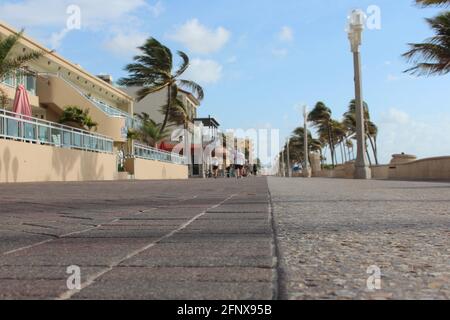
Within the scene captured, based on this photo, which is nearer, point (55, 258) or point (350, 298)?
point (350, 298)

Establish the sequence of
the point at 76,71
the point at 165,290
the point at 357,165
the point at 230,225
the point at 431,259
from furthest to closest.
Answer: the point at 76,71 → the point at 357,165 → the point at 230,225 → the point at 431,259 → the point at 165,290

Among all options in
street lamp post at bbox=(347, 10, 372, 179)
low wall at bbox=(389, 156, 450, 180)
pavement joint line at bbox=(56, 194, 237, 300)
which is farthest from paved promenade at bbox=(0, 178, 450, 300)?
street lamp post at bbox=(347, 10, 372, 179)

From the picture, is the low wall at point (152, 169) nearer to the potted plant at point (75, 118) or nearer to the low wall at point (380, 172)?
the potted plant at point (75, 118)

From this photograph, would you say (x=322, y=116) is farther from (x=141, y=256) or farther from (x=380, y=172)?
(x=141, y=256)

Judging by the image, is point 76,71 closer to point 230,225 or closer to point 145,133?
point 145,133

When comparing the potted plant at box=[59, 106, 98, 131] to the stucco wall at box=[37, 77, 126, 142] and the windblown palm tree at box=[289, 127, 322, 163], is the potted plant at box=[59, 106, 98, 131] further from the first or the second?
the windblown palm tree at box=[289, 127, 322, 163]

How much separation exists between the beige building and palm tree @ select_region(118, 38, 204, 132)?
259cm

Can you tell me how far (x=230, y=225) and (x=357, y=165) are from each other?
21.5 m

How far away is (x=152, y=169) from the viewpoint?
125 feet

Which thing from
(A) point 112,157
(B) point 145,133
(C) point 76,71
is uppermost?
(C) point 76,71

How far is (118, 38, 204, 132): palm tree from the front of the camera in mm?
41000
